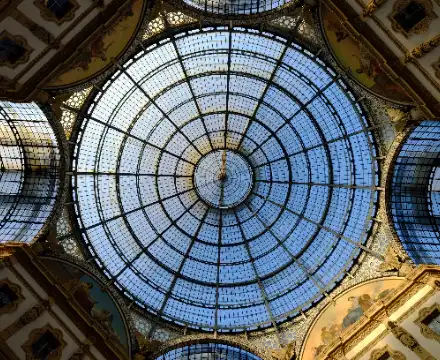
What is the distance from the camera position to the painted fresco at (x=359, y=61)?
68.3 ft

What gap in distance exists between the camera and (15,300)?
20750 millimetres

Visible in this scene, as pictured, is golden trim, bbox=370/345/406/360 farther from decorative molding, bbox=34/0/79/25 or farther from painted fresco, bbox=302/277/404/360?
decorative molding, bbox=34/0/79/25

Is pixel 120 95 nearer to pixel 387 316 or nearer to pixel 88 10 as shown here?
pixel 88 10

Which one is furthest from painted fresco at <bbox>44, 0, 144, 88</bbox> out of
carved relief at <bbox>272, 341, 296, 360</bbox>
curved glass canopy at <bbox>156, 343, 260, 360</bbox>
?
carved relief at <bbox>272, 341, 296, 360</bbox>

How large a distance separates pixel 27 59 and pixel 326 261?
2090 cm

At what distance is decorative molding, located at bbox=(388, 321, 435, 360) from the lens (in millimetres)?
19766

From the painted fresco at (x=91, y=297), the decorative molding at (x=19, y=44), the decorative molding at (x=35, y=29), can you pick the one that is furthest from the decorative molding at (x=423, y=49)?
the painted fresco at (x=91, y=297)

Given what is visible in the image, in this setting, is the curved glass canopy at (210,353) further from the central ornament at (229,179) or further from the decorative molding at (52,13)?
the decorative molding at (52,13)

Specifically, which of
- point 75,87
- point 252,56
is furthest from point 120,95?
point 252,56

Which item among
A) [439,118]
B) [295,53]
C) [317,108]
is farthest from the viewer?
[317,108]

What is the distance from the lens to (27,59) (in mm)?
19906

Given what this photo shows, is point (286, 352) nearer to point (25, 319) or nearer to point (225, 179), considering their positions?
point (225, 179)

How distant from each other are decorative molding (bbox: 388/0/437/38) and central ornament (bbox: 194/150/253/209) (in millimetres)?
13158

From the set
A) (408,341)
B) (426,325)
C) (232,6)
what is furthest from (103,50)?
(426,325)
